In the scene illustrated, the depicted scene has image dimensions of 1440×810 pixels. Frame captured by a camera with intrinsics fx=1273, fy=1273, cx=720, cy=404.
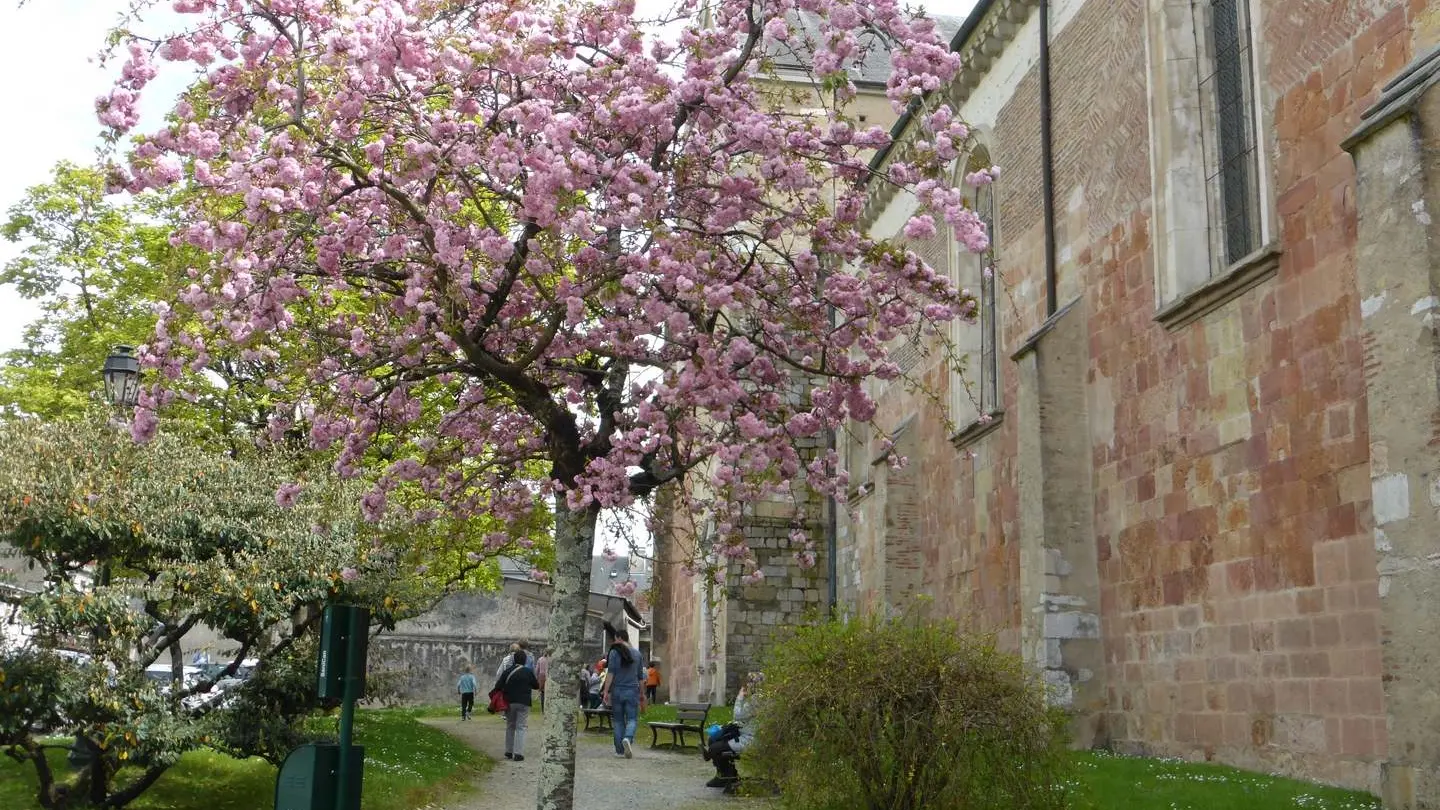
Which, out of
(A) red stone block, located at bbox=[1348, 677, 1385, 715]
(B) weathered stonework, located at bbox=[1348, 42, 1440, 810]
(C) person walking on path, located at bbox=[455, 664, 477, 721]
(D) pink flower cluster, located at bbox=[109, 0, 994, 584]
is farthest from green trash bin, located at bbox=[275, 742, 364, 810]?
(C) person walking on path, located at bbox=[455, 664, 477, 721]

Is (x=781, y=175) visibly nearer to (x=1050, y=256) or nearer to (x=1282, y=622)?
(x=1282, y=622)

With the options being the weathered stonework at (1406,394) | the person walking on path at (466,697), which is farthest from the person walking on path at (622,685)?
the weathered stonework at (1406,394)

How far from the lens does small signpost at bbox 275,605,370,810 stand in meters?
7.34

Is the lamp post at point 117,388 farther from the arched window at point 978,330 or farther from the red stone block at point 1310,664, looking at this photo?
the arched window at point 978,330

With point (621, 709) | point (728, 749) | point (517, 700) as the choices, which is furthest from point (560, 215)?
point (621, 709)

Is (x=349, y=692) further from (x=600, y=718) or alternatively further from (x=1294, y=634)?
(x=600, y=718)

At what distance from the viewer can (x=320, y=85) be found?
10.3m

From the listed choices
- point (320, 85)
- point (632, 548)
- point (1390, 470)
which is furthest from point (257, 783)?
point (1390, 470)

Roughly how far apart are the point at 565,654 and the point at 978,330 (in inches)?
422

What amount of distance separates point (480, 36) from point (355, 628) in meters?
4.48

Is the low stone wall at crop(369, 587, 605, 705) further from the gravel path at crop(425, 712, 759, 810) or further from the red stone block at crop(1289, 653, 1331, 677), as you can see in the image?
the red stone block at crop(1289, 653, 1331, 677)

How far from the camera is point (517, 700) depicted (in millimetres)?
17688

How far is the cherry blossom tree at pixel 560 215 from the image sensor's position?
30.5 ft

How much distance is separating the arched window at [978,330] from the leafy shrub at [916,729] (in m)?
8.93
